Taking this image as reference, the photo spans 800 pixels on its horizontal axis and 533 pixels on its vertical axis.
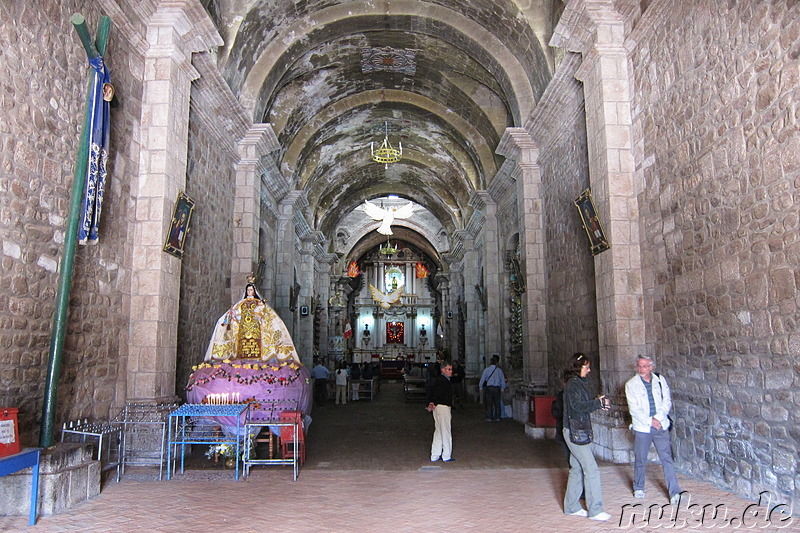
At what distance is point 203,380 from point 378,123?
45.8 feet

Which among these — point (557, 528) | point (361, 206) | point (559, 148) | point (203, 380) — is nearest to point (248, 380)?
point (203, 380)

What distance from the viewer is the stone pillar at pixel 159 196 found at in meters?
7.71

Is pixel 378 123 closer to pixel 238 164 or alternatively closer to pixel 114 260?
pixel 238 164

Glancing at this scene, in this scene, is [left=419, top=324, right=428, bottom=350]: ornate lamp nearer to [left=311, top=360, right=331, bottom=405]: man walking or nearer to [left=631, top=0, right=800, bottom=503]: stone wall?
[left=311, top=360, right=331, bottom=405]: man walking

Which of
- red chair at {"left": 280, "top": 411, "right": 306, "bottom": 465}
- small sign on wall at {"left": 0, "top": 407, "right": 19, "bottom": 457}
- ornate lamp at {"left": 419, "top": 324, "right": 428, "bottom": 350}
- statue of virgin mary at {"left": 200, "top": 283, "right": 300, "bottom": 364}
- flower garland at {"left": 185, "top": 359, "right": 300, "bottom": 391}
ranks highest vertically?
ornate lamp at {"left": 419, "top": 324, "right": 428, "bottom": 350}

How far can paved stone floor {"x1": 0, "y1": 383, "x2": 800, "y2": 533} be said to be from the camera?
16.6 feet

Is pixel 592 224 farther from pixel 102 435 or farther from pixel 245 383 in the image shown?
pixel 102 435

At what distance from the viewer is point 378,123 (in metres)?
20.3

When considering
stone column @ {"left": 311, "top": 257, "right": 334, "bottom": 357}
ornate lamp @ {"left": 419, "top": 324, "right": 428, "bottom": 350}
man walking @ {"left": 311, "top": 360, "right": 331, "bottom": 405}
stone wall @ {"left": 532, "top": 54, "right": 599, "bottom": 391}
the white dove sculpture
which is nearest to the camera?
stone wall @ {"left": 532, "top": 54, "right": 599, "bottom": 391}

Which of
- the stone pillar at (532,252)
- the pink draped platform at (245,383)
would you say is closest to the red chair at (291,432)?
the pink draped platform at (245,383)

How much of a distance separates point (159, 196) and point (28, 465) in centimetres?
397
